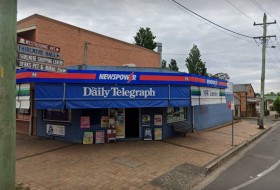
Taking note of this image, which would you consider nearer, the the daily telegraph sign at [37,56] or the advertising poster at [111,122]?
the the daily telegraph sign at [37,56]

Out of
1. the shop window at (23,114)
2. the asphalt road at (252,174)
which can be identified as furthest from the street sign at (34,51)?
the shop window at (23,114)

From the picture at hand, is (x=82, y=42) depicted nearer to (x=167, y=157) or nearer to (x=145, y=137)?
(x=145, y=137)

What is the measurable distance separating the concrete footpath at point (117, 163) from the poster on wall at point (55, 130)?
471mm

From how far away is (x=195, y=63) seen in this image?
57.4 m

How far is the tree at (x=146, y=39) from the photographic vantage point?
4497cm

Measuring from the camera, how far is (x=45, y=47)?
19.3ft

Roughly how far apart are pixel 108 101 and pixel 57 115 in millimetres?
3497

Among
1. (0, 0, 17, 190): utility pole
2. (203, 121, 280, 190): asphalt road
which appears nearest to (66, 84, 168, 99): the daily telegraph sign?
(203, 121, 280, 190): asphalt road

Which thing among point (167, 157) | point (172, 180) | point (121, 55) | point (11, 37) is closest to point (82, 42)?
point (121, 55)

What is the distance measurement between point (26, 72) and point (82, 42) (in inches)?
442

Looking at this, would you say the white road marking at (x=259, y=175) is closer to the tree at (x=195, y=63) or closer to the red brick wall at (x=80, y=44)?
the red brick wall at (x=80, y=44)

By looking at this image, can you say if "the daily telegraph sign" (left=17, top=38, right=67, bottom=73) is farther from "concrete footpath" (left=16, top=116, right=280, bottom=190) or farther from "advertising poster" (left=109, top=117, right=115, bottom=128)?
"advertising poster" (left=109, top=117, right=115, bottom=128)

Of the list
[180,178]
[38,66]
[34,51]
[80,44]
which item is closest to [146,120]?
[180,178]

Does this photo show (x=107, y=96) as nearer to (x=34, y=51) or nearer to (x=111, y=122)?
(x=111, y=122)
